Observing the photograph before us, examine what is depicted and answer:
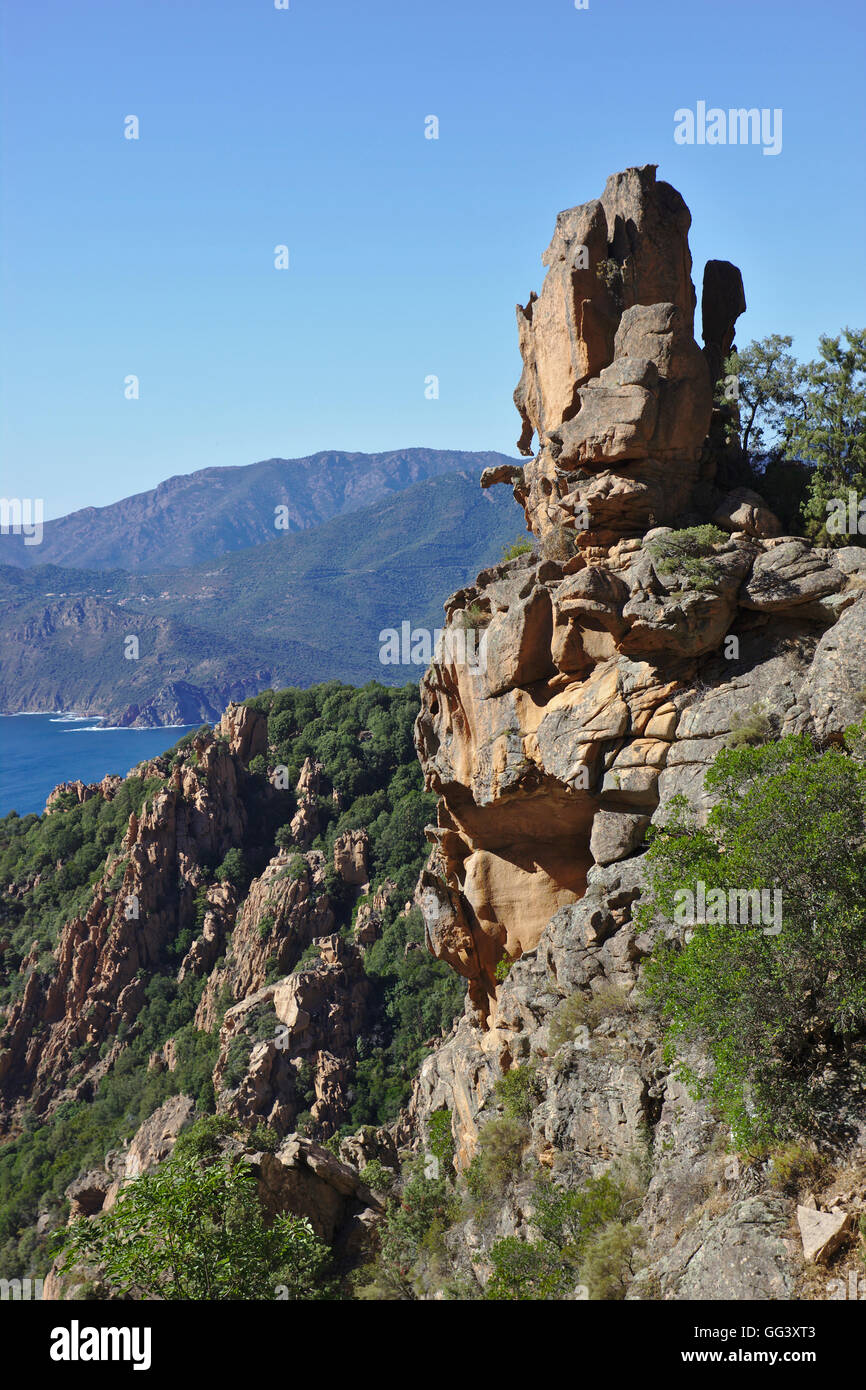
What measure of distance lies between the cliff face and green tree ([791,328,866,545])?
71.3 inches

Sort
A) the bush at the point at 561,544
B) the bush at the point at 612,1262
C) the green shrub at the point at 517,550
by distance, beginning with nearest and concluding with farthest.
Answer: the bush at the point at 612,1262 → the bush at the point at 561,544 → the green shrub at the point at 517,550

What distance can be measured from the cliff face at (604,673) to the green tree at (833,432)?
1.81 m

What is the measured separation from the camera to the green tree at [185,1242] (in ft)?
65.7

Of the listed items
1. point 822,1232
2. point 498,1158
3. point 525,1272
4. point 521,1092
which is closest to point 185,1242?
point 525,1272

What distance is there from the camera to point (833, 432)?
2862 cm

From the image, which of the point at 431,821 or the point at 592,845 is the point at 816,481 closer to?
the point at 592,845

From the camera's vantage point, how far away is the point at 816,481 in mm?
28297

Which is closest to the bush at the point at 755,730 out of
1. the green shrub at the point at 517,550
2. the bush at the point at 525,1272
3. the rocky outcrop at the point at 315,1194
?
the bush at the point at 525,1272

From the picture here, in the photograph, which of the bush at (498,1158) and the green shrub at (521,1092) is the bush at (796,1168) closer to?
the bush at (498,1158)

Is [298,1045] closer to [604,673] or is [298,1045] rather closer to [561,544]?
[561,544]

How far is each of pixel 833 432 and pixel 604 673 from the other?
31.9 feet
